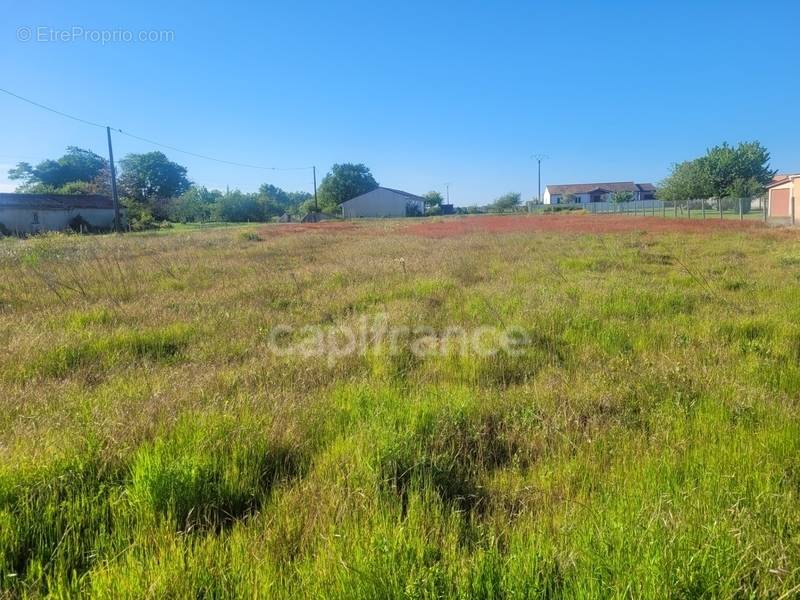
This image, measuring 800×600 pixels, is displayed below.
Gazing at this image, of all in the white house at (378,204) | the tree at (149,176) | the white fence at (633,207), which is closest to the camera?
the white fence at (633,207)

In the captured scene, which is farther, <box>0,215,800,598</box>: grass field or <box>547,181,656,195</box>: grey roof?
<box>547,181,656,195</box>: grey roof

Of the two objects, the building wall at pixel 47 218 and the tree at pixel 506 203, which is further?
the tree at pixel 506 203

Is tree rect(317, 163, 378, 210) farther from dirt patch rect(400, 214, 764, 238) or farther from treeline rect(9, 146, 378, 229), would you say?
dirt patch rect(400, 214, 764, 238)

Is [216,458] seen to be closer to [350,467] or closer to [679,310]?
[350,467]

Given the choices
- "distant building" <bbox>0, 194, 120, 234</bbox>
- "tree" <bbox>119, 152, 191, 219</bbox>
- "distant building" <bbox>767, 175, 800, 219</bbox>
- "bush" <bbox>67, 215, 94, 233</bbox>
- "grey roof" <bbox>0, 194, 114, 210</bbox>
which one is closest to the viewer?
"distant building" <bbox>767, 175, 800, 219</bbox>

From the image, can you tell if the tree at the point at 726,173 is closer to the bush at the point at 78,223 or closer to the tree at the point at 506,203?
the tree at the point at 506,203

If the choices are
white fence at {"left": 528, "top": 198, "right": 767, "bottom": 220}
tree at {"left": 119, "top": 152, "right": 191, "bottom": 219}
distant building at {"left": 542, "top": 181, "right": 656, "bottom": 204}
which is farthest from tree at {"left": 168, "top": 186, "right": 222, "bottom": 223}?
distant building at {"left": 542, "top": 181, "right": 656, "bottom": 204}

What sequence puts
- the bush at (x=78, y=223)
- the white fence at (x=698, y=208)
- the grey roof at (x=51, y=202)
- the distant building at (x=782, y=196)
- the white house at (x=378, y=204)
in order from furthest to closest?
the white house at (x=378, y=204) → the bush at (x=78, y=223) → the grey roof at (x=51, y=202) → the white fence at (x=698, y=208) → the distant building at (x=782, y=196)

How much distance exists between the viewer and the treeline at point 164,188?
63.2m

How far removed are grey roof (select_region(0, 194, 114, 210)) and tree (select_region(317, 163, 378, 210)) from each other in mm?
37035

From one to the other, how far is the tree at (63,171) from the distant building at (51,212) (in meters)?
27.6

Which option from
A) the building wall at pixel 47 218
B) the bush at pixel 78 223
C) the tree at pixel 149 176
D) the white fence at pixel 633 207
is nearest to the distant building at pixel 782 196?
the white fence at pixel 633 207

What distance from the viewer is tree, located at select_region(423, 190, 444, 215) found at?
77438 mm

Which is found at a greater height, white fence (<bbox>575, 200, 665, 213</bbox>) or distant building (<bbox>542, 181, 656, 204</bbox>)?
distant building (<bbox>542, 181, 656, 204</bbox>)
